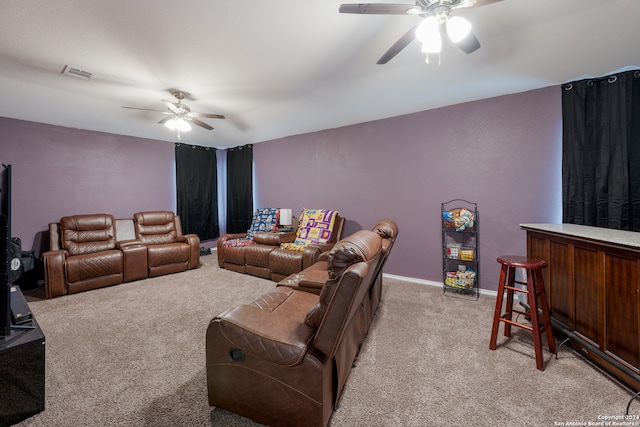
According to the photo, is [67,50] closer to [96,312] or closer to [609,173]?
[96,312]

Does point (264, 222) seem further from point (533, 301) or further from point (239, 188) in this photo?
point (533, 301)

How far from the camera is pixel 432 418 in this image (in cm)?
139

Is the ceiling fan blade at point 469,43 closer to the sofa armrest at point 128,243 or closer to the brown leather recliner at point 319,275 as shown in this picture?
the brown leather recliner at point 319,275

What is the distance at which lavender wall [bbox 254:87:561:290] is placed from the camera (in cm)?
290

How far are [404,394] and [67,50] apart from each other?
3745 mm

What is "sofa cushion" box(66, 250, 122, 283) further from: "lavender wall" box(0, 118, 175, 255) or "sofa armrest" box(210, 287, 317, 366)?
"sofa armrest" box(210, 287, 317, 366)

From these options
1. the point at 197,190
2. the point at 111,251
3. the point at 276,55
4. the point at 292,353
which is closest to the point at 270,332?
the point at 292,353

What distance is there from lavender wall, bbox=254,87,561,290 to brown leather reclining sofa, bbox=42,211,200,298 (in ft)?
8.03

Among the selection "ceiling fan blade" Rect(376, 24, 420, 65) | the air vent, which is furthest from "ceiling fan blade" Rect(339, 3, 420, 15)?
the air vent

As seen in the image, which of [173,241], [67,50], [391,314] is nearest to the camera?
[67,50]

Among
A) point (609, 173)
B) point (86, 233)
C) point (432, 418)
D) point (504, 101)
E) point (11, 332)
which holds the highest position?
point (504, 101)

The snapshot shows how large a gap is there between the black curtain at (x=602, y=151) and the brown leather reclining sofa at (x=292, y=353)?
2.64 m

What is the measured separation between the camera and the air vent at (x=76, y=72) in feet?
8.14

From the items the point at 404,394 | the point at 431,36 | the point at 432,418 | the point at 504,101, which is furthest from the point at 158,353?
the point at 504,101
